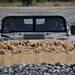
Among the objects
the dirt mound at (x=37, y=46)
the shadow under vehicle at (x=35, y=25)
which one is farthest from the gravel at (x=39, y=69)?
the shadow under vehicle at (x=35, y=25)

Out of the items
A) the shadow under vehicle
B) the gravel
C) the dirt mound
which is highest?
the shadow under vehicle

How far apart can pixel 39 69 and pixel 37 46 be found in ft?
3.84

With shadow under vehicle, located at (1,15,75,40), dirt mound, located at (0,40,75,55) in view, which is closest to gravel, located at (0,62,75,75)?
dirt mound, located at (0,40,75,55)

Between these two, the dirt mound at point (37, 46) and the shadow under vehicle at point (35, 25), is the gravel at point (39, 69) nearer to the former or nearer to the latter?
the dirt mound at point (37, 46)

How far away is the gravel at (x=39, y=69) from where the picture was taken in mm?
10047

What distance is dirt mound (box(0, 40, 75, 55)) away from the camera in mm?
11070

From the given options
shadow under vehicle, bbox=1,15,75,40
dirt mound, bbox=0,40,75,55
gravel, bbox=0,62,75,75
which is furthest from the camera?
shadow under vehicle, bbox=1,15,75,40

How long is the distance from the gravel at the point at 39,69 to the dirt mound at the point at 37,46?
655mm

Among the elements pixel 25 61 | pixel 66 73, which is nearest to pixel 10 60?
pixel 25 61

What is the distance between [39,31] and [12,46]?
1203 millimetres

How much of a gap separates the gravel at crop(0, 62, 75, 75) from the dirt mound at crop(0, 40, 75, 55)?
655 mm

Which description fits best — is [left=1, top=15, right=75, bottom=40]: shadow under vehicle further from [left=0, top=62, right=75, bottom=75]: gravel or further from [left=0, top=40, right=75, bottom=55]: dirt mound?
[left=0, top=62, right=75, bottom=75]: gravel

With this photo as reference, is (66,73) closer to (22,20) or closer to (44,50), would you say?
(44,50)

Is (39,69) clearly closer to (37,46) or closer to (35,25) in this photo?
(37,46)
